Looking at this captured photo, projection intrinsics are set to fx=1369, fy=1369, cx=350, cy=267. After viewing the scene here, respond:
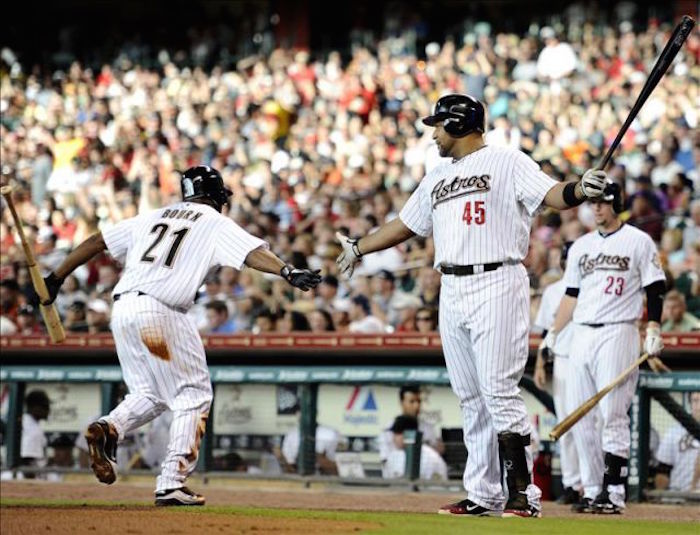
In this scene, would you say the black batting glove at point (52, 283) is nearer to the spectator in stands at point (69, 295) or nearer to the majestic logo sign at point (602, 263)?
the majestic logo sign at point (602, 263)

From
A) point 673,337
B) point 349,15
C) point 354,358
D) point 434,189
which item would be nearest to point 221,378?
point 354,358

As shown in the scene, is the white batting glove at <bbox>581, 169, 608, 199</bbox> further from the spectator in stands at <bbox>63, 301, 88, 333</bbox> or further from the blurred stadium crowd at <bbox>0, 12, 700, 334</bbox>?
the spectator in stands at <bbox>63, 301, 88, 333</bbox>

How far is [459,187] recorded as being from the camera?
6969 millimetres

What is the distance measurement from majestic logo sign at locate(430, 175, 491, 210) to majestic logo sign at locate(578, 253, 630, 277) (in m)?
2.19

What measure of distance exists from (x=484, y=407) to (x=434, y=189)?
1.15m

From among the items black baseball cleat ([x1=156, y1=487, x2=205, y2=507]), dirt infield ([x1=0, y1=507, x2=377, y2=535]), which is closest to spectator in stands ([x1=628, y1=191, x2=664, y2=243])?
black baseball cleat ([x1=156, y1=487, x2=205, y2=507])

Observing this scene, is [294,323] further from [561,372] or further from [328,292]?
[561,372]

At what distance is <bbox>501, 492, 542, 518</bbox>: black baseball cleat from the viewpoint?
6.81m

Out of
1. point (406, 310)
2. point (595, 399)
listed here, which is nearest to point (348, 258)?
point (595, 399)

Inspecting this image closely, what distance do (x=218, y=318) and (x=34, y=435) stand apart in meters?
2.04

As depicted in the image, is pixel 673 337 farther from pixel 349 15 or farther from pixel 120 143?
pixel 349 15

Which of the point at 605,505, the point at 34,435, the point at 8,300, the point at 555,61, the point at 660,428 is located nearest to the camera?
the point at 605,505

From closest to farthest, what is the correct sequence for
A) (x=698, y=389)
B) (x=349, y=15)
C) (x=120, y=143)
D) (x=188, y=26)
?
(x=698, y=389) → (x=120, y=143) → (x=349, y=15) → (x=188, y=26)

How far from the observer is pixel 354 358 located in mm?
11664
